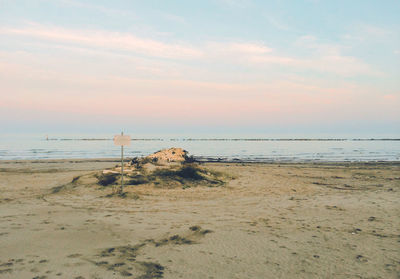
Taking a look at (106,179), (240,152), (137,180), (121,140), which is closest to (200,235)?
(121,140)

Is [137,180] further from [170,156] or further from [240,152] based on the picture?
[240,152]

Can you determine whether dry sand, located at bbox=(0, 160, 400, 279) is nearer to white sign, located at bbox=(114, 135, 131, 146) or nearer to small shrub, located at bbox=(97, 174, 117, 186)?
small shrub, located at bbox=(97, 174, 117, 186)

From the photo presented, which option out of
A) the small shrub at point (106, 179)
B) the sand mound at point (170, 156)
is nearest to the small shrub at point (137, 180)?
the small shrub at point (106, 179)

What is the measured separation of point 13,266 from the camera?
545 cm

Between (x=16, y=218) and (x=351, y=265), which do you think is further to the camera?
(x=16, y=218)

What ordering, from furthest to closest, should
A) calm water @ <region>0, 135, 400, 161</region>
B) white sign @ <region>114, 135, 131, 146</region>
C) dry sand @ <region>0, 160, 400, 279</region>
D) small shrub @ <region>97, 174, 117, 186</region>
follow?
calm water @ <region>0, 135, 400, 161</region> → small shrub @ <region>97, 174, 117, 186</region> → white sign @ <region>114, 135, 131, 146</region> → dry sand @ <region>0, 160, 400, 279</region>

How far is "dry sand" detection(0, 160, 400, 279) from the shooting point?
5.47 metres

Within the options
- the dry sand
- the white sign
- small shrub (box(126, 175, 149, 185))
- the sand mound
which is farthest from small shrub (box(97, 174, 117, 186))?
the sand mound

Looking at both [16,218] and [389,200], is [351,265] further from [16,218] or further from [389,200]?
[16,218]

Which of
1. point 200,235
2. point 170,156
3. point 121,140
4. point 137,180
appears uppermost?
point 121,140

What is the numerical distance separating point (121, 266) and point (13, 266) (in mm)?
1852

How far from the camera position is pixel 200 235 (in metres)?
7.50

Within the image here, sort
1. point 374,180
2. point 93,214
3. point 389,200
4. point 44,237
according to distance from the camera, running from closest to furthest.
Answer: point 44,237 → point 93,214 → point 389,200 → point 374,180

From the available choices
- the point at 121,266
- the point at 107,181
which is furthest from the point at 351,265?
the point at 107,181
